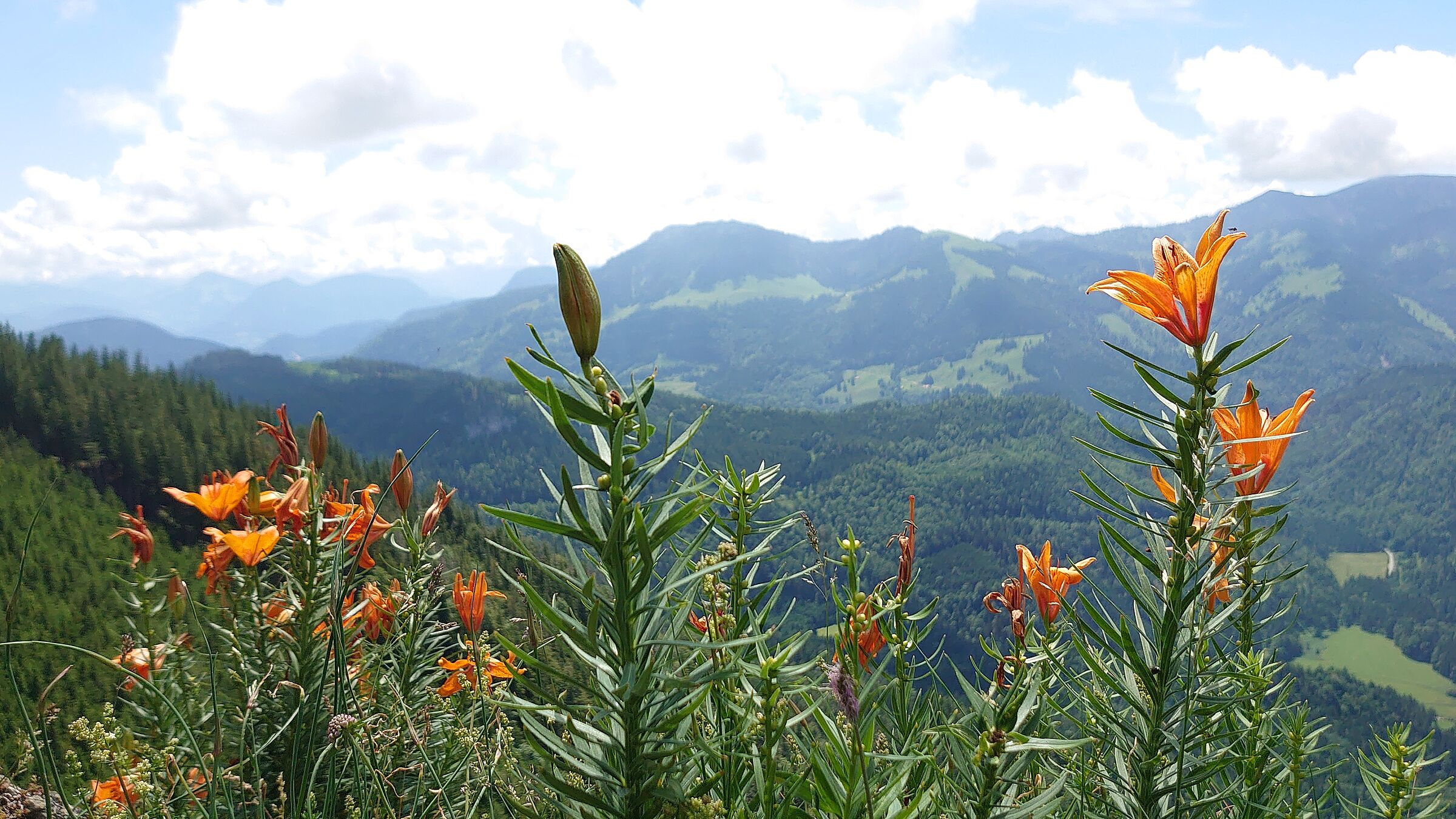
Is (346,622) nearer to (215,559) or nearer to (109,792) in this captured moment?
(215,559)

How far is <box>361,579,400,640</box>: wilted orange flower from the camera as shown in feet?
8.01

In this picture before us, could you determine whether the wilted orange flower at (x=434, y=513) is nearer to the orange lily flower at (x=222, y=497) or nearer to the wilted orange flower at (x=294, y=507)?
the wilted orange flower at (x=294, y=507)

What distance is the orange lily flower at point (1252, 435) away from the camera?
157 centimetres

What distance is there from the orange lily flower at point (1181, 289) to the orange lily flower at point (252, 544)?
2.07 metres

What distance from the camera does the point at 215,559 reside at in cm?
211

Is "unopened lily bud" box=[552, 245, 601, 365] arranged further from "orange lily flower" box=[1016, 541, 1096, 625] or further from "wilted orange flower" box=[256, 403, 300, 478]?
"wilted orange flower" box=[256, 403, 300, 478]

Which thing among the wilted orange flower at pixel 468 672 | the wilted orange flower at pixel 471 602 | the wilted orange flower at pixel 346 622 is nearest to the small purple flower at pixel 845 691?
the wilted orange flower at pixel 468 672

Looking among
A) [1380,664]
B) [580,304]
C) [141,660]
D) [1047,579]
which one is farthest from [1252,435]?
[1380,664]

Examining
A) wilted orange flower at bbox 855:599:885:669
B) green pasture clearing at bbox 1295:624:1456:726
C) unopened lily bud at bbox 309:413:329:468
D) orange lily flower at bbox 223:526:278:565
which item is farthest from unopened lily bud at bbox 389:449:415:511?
green pasture clearing at bbox 1295:624:1456:726

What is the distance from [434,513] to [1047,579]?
6.26ft

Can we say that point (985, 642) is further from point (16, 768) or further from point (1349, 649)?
point (1349, 649)

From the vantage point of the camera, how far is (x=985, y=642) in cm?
146

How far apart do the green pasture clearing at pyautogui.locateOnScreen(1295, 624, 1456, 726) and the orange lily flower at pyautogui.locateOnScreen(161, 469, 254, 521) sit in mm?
168478

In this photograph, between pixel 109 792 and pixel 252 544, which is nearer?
pixel 252 544
